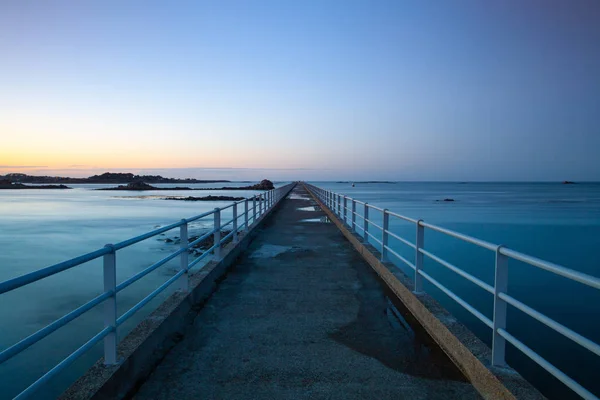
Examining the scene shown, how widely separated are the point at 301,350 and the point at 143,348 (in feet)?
5.27

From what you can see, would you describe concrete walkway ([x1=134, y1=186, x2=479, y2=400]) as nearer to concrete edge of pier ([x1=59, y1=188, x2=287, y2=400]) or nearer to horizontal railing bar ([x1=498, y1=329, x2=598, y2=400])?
concrete edge of pier ([x1=59, y1=188, x2=287, y2=400])

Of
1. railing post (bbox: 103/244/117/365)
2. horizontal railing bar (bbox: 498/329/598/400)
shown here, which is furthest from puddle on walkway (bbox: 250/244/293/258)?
horizontal railing bar (bbox: 498/329/598/400)

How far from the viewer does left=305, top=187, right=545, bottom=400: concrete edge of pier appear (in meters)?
3.42

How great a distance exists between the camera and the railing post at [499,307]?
3668 millimetres

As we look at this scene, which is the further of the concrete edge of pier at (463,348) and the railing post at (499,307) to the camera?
the railing post at (499,307)

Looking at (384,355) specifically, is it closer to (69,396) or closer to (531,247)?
(69,396)

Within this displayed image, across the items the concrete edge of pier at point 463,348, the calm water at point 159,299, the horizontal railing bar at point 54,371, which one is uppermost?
the horizontal railing bar at point 54,371

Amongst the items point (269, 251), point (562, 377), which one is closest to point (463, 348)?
point (562, 377)

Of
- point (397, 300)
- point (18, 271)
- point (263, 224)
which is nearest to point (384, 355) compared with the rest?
point (397, 300)

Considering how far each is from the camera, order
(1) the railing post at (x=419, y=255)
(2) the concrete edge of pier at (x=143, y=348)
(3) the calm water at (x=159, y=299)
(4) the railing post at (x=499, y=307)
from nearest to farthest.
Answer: (2) the concrete edge of pier at (x=143, y=348) → (4) the railing post at (x=499, y=307) → (1) the railing post at (x=419, y=255) → (3) the calm water at (x=159, y=299)

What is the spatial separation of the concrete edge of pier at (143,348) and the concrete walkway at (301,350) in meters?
0.12

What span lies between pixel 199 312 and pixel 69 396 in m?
2.67

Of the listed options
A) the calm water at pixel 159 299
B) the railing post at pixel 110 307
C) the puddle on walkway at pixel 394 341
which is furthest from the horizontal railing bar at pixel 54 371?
the calm water at pixel 159 299

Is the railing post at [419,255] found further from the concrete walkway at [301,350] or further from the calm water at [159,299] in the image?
the calm water at [159,299]
